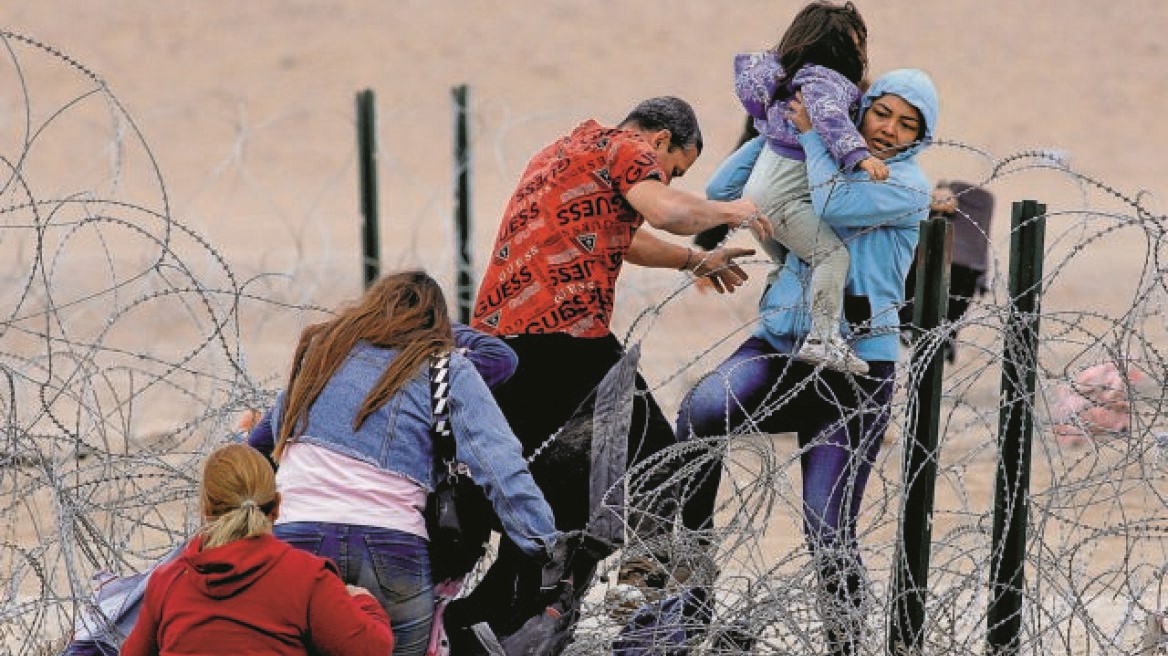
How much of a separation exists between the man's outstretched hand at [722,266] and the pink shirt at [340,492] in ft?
3.44

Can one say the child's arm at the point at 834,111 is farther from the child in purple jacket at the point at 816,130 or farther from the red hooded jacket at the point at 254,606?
the red hooded jacket at the point at 254,606

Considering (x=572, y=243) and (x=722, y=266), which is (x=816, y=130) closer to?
(x=722, y=266)

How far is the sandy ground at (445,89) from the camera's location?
2447 cm

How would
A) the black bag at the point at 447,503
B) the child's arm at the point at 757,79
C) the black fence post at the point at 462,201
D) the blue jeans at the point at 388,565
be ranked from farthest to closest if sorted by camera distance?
the black fence post at the point at 462,201
the child's arm at the point at 757,79
the black bag at the point at 447,503
the blue jeans at the point at 388,565

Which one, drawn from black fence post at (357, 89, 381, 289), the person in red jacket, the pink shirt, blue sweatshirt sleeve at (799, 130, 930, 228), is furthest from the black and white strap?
black fence post at (357, 89, 381, 289)

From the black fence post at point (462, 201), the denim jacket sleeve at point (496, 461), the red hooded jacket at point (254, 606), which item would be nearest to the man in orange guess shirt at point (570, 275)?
the denim jacket sleeve at point (496, 461)

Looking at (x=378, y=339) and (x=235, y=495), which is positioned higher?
(x=378, y=339)

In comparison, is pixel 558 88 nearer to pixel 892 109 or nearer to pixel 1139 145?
pixel 1139 145

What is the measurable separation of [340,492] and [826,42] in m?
1.68

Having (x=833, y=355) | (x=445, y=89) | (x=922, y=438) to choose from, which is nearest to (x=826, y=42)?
(x=833, y=355)

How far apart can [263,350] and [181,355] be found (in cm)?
142

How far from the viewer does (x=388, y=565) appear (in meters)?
4.05

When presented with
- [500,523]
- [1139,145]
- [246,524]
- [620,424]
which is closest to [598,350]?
[620,424]

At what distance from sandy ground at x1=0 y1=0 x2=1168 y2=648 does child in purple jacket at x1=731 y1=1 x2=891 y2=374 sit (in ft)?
48.9
